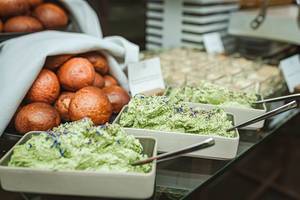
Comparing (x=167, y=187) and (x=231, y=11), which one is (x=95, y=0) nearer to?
(x=231, y=11)

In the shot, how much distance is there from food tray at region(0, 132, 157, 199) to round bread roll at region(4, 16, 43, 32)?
604mm

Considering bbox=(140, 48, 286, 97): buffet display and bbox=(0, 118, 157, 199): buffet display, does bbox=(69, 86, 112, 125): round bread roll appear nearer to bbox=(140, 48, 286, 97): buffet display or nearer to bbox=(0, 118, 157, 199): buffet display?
bbox=(0, 118, 157, 199): buffet display

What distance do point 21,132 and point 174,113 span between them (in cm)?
40

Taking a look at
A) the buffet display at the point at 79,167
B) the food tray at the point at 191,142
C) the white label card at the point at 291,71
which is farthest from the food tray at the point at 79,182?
the white label card at the point at 291,71

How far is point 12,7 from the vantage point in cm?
104

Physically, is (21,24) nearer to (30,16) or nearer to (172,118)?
(30,16)

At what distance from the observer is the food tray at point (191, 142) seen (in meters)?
0.75

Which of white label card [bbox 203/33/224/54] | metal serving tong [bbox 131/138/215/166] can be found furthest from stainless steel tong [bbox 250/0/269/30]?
metal serving tong [bbox 131/138/215/166]

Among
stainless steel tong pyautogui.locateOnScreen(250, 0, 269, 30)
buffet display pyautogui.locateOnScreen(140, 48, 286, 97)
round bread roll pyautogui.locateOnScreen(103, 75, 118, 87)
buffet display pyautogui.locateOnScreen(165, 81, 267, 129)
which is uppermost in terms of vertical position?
stainless steel tong pyautogui.locateOnScreen(250, 0, 269, 30)

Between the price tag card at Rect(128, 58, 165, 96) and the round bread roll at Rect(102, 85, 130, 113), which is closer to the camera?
the round bread roll at Rect(102, 85, 130, 113)

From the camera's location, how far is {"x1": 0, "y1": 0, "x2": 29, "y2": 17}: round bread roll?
1037mm

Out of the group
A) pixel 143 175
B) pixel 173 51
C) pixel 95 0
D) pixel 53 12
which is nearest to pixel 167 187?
pixel 143 175

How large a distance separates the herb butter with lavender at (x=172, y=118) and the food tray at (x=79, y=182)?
7.9 inches

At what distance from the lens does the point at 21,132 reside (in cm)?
82
